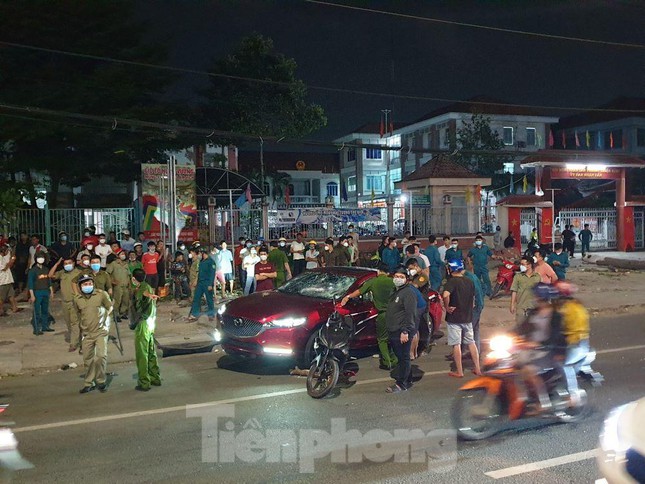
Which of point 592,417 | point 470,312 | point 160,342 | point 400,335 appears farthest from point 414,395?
point 160,342

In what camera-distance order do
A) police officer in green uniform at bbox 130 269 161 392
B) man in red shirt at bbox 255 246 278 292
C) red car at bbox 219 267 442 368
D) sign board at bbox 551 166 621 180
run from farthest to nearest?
1. sign board at bbox 551 166 621 180
2. man in red shirt at bbox 255 246 278 292
3. red car at bbox 219 267 442 368
4. police officer in green uniform at bbox 130 269 161 392

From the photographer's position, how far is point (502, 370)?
21.7ft

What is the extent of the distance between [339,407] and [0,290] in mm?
10004

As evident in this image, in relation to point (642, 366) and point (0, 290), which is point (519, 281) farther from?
point (0, 290)

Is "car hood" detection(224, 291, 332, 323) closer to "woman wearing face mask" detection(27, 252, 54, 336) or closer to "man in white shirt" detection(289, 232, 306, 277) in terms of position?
"woman wearing face mask" detection(27, 252, 54, 336)

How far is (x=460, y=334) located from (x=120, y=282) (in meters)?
7.84

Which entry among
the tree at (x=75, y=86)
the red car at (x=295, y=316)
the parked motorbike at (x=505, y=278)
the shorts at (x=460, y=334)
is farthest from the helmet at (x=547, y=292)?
the tree at (x=75, y=86)

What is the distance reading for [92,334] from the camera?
29.5 ft

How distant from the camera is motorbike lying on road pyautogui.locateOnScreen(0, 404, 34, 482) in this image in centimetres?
525

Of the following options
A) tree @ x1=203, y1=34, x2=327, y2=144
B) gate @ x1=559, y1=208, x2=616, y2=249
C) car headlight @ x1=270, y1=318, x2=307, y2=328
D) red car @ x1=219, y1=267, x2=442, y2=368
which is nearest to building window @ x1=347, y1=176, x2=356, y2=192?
tree @ x1=203, y1=34, x2=327, y2=144

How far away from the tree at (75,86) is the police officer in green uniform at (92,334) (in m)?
12.8

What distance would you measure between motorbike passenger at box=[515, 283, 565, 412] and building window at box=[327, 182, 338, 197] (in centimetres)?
5502

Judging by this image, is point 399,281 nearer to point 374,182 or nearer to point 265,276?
point 265,276

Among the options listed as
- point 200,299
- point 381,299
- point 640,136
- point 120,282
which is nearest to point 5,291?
point 120,282
